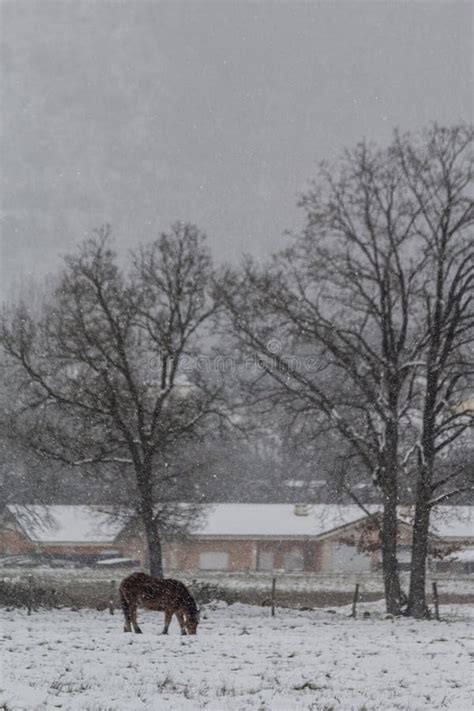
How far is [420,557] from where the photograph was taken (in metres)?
23.7

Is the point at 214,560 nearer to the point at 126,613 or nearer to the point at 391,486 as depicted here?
the point at 391,486

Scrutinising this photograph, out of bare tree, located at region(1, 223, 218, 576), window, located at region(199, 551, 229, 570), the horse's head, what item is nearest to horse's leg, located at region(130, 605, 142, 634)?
the horse's head

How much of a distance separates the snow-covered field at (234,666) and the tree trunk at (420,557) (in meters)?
1.88

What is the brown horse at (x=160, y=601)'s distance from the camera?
18344mm

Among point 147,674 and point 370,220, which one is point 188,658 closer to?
point 147,674

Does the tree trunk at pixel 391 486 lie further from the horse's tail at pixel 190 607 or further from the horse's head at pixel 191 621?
the horse's head at pixel 191 621

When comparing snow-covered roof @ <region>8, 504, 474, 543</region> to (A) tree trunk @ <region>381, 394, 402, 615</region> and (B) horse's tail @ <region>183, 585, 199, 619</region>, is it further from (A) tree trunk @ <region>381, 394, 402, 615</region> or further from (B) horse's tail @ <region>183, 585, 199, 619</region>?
(B) horse's tail @ <region>183, 585, 199, 619</region>

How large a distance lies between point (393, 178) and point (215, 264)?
23.1 ft

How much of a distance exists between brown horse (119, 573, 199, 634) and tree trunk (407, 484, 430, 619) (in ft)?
25.1

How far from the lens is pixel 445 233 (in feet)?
76.6

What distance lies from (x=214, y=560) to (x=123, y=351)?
143 feet

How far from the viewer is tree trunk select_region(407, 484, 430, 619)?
23281 mm

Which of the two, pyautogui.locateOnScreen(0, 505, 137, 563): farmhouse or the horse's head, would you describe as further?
pyautogui.locateOnScreen(0, 505, 137, 563): farmhouse

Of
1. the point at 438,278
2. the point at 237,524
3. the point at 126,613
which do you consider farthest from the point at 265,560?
the point at 126,613
